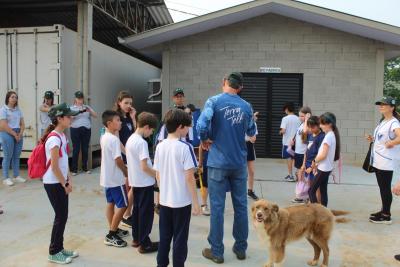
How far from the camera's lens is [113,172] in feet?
14.4

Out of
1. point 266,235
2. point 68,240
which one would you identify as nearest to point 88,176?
point 68,240

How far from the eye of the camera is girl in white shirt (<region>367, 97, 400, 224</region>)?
5195 millimetres

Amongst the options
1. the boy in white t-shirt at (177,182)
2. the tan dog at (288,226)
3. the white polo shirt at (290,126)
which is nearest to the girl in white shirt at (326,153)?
the tan dog at (288,226)

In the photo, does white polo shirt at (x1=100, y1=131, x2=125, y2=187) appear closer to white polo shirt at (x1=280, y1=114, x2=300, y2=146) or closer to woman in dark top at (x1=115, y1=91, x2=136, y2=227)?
woman in dark top at (x1=115, y1=91, x2=136, y2=227)

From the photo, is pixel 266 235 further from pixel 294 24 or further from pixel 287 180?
pixel 294 24

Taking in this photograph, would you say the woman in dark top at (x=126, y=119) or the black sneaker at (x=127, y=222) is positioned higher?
the woman in dark top at (x=126, y=119)

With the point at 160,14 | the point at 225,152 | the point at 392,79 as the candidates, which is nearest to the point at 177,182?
the point at 225,152

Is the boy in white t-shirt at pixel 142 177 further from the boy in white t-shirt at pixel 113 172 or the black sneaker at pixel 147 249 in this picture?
the boy in white t-shirt at pixel 113 172

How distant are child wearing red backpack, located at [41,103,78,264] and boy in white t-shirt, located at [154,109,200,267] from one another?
105 centimetres

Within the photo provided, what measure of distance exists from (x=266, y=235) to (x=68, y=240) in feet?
7.90

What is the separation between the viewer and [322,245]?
392 cm

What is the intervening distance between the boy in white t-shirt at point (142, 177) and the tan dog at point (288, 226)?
1.16 meters

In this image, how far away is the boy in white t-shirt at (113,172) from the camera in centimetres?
433

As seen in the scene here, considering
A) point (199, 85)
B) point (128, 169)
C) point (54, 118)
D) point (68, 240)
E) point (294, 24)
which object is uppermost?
point (294, 24)
